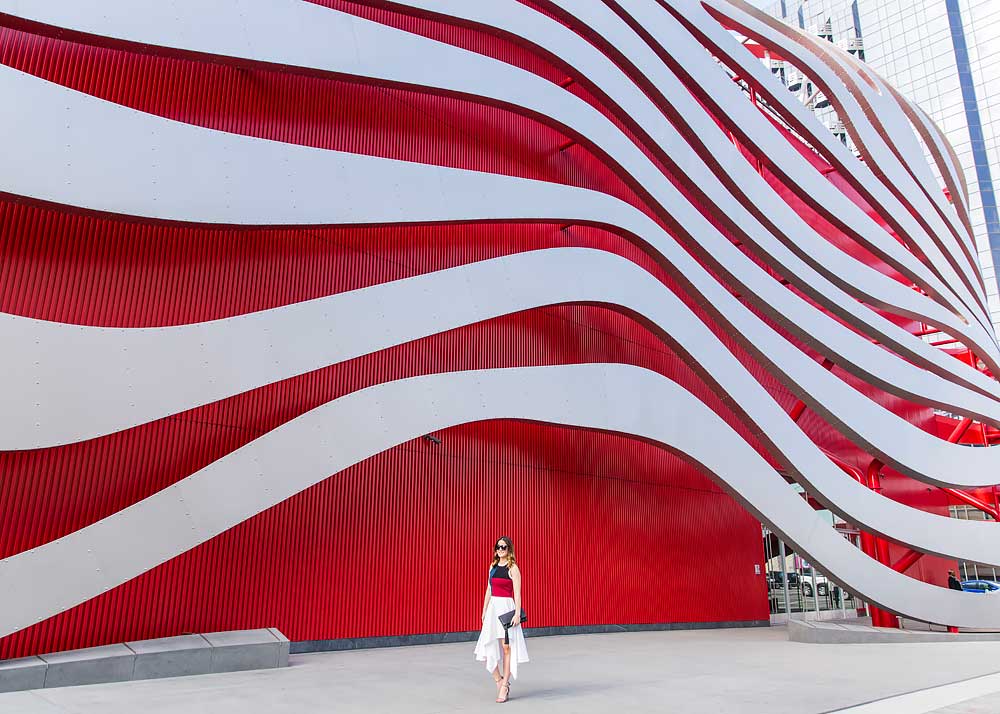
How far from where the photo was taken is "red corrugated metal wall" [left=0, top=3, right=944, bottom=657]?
10047mm

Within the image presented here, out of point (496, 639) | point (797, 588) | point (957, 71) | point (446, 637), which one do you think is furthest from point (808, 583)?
point (957, 71)

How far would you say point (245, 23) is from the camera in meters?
11.1

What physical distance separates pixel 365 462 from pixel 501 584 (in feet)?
18.6

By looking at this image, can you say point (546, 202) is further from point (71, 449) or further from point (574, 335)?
point (71, 449)

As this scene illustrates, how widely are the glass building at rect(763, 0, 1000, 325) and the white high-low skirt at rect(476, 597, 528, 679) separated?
64.6 metres

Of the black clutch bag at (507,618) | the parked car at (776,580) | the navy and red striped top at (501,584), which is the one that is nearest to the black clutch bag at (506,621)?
the black clutch bag at (507,618)

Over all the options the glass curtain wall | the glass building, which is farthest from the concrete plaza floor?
the glass building

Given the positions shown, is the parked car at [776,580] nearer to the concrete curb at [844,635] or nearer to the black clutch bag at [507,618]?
the concrete curb at [844,635]

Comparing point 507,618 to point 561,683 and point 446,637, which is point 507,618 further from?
point 446,637

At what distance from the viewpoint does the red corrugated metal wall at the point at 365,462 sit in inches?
396

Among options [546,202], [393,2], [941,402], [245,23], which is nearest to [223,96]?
[245,23]

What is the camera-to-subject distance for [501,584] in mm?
7973

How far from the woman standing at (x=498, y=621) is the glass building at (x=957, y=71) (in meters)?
64.3

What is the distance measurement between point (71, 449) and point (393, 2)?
1001 centimetres
